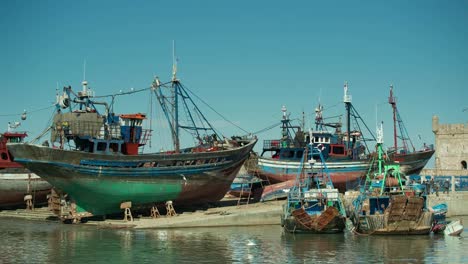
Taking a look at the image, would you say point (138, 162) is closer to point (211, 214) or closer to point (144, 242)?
point (211, 214)

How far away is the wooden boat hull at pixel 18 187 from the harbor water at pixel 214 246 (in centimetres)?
993

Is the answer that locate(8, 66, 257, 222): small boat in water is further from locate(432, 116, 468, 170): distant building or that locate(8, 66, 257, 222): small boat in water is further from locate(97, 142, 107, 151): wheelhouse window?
locate(432, 116, 468, 170): distant building

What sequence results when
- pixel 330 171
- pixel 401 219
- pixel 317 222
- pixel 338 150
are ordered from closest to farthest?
1. pixel 401 219
2. pixel 317 222
3. pixel 330 171
4. pixel 338 150

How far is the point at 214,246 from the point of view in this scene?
28672 millimetres

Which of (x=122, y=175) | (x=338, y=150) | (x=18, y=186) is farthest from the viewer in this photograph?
(x=338, y=150)

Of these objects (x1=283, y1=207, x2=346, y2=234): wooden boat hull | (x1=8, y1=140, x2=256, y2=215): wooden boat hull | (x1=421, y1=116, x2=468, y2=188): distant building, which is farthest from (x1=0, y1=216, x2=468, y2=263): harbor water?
(x1=421, y1=116, x2=468, y2=188): distant building

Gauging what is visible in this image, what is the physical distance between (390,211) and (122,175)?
1645 cm

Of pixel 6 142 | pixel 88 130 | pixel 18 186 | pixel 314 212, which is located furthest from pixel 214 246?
pixel 6 142

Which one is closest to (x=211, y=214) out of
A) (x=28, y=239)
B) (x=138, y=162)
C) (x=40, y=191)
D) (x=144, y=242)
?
(x=138, y=162)

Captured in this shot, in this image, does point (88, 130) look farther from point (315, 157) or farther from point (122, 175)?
point (315, 157)

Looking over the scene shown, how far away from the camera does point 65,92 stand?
41375 mm

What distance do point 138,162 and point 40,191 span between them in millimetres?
12830

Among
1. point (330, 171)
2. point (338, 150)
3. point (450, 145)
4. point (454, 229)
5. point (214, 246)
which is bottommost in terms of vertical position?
point (214, 246)

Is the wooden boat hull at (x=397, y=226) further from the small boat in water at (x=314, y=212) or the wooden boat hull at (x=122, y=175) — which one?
the wooden boat hull at (x=122, y=175)
